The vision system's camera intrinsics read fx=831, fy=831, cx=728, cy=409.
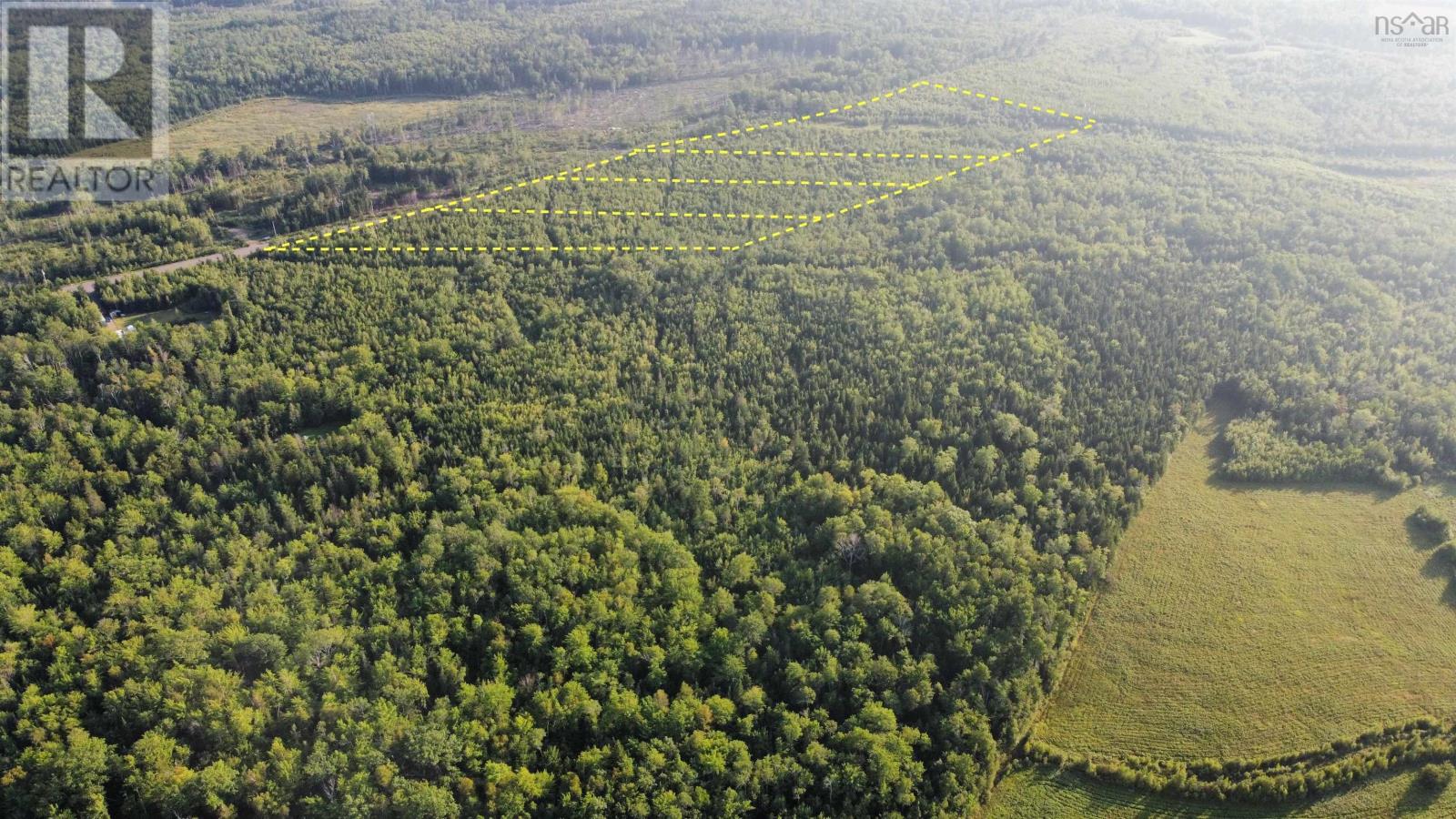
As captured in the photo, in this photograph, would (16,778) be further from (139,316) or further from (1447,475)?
(1447,475)

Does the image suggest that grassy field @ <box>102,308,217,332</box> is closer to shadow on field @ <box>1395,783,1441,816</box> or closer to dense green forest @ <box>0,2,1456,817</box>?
dense green forest @ <box>0,2,1456,817</box>

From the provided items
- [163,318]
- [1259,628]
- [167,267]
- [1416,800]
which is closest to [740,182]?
[167,267]

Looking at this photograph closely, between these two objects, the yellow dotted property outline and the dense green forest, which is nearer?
the dense green forest

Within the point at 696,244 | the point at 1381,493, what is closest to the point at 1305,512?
the point at 1381,493

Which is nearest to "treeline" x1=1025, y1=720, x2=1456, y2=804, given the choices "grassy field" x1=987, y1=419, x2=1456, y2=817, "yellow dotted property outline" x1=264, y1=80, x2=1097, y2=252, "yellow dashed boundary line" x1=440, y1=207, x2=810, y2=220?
"grassy field" x1=987, y1=419, x2=1456, y2=817

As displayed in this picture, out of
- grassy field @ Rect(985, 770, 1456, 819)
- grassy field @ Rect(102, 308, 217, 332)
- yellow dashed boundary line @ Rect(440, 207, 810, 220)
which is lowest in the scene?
grassy field @ Rect(985, 770, 1456, 819)
